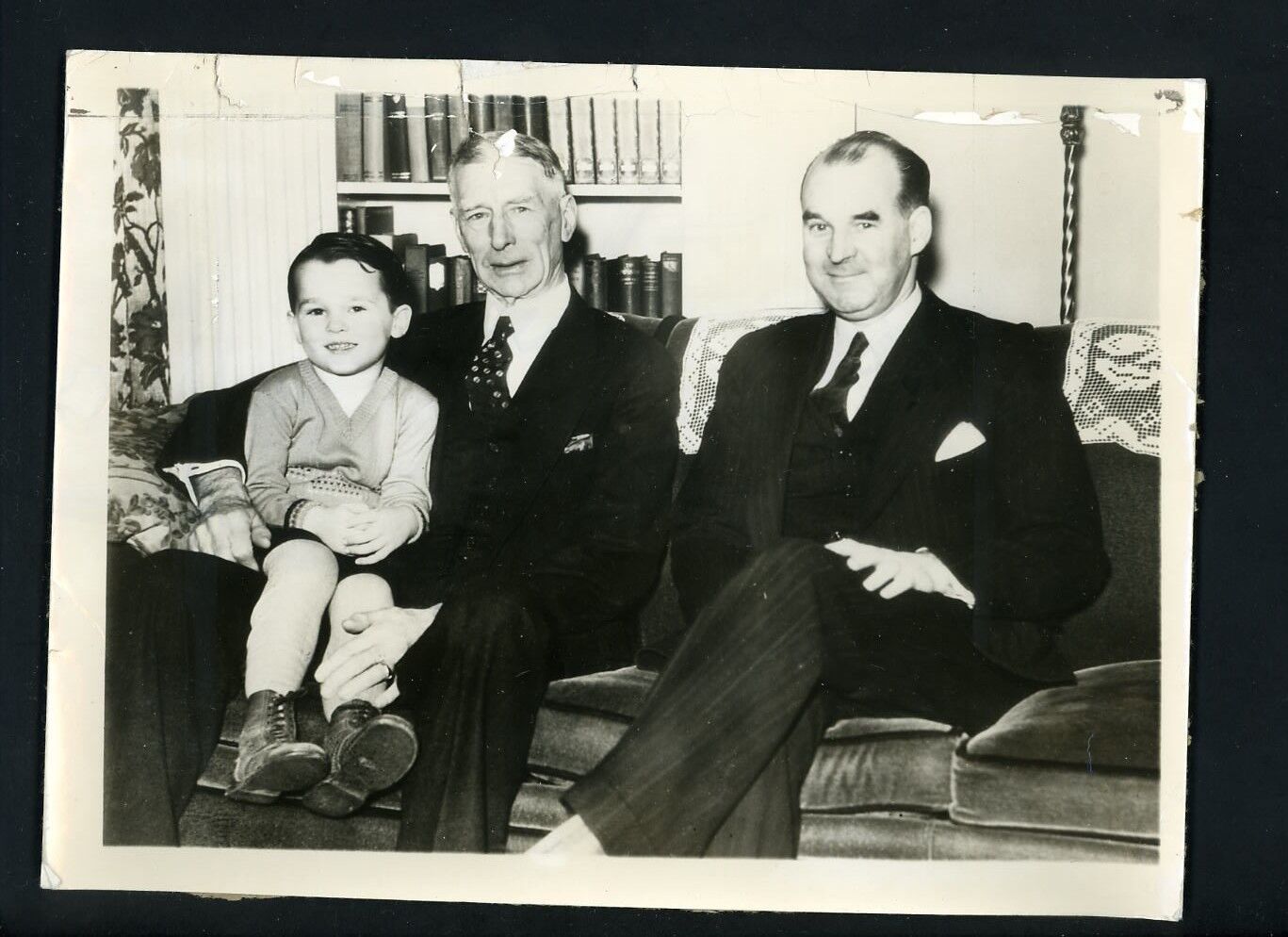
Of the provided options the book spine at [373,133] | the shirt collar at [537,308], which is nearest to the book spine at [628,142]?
the shirt collar at [537,308]

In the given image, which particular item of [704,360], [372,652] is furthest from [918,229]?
[372,652]

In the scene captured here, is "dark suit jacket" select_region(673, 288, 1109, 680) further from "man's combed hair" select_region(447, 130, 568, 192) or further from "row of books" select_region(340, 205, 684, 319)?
"man's combed hair" select_region(447, 130, 568, 192)

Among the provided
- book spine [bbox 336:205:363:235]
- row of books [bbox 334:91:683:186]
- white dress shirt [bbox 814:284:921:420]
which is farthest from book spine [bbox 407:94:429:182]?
white dress shirt [bbox 814:284:921:420]

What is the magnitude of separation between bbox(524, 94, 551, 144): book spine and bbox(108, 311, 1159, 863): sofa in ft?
1.27

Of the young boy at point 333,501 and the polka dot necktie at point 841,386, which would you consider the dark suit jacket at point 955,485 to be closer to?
the polka dot necktie at point 841,386

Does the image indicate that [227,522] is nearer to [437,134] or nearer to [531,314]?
[531,314]

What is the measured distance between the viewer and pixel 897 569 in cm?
182

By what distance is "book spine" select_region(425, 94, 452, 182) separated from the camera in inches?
74.4

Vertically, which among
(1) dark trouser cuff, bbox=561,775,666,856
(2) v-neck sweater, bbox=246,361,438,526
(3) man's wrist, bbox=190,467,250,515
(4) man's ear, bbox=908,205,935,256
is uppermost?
(4) man's ear, bbox=908,205,935,256

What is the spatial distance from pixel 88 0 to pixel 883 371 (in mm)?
1575

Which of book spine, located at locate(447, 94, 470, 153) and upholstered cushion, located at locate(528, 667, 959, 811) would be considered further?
book spine, located at locate(447, 94, 470, 153)

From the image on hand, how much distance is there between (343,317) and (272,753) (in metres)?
0.77

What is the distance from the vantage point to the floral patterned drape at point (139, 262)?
188cm

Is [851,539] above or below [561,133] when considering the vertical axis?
below
